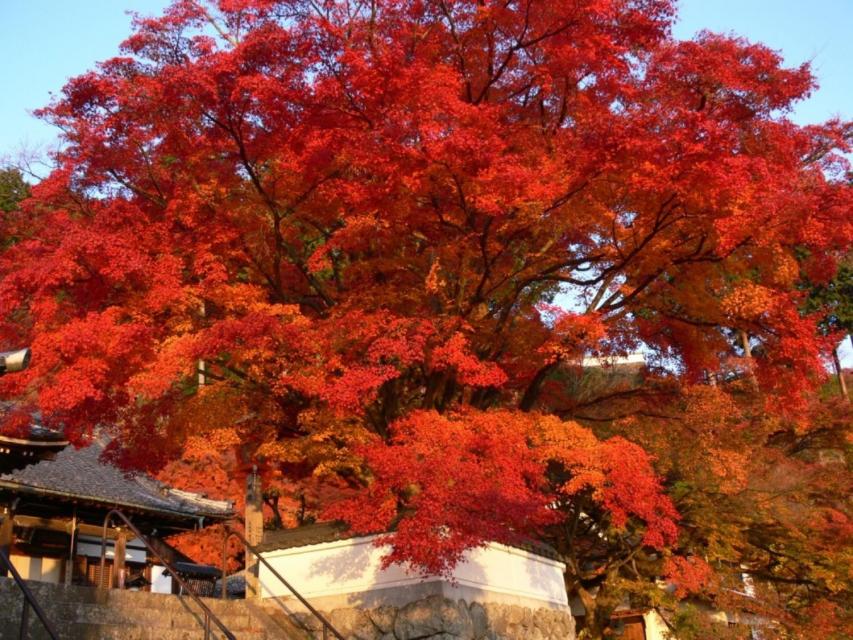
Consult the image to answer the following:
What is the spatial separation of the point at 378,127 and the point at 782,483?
44.3ft

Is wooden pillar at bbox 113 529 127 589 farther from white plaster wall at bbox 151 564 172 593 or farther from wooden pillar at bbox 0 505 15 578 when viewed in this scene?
white plaster wall at bbox 151 564 172 593

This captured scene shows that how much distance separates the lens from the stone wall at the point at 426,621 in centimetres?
1350

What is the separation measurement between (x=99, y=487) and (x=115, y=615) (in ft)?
34.3

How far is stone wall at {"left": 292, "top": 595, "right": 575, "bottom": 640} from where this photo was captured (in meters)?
13.5

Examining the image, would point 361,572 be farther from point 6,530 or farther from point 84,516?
point 84,516

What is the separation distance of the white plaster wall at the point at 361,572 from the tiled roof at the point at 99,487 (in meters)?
4.30

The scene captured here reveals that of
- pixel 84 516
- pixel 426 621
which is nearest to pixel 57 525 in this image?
pixel 84 516

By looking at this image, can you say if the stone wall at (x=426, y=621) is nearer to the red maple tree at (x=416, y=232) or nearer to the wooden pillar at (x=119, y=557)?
the red maple tree at (x=416, y=232)

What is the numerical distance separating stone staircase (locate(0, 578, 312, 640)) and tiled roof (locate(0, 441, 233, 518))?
603 centimetres

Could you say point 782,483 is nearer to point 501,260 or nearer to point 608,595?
point 608,595

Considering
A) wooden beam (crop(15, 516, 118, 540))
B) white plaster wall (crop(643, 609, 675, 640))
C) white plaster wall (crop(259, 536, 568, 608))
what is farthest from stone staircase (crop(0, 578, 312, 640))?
white plaster wall (crop(643, 609, 675, 640))

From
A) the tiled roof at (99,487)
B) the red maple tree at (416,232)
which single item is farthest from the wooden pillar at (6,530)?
the red maple tree at (416,232)

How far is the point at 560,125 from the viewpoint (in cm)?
1570

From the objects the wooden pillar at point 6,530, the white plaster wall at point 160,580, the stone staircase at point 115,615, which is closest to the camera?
the stone staircase at point 115,615
